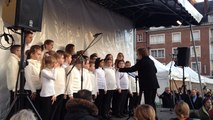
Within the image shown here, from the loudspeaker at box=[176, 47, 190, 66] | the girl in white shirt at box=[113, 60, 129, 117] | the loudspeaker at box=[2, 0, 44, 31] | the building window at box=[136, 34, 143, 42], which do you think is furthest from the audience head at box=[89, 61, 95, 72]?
the building window at box=[136, 34, 143, 42]

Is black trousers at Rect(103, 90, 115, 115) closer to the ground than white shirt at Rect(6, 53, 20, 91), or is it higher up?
closer to the ground

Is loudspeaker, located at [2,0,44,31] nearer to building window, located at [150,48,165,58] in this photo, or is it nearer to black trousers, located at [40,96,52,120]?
black trousers, located at [40,96,52,120]

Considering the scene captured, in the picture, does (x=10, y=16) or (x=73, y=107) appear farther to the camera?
(x=10, y=16)

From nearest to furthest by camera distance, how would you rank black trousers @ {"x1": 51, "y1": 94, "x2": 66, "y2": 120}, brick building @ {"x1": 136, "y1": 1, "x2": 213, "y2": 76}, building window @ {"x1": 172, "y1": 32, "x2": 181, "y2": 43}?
black trousers @ {"x1": 51, "y1": 94, "x2": 66, "y2": 120}, brick building @ {"x1": 136, "y1": 1, "x2": 213, "y2": 76}, building window @ {"x1": 172, "y1": 32, "x2": 181, "y2": 43}

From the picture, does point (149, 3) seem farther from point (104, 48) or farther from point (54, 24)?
point (54, 24)

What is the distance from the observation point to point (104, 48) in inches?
399

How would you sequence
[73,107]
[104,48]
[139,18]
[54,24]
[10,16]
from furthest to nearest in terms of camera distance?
[139,18] < [104,48] < [54,24] < [10,16] < [73,107]

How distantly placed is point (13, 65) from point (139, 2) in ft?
17.1

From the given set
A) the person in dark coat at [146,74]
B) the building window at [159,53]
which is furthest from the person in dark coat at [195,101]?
the building window at [159,53]

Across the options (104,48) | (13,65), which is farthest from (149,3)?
(13,65)

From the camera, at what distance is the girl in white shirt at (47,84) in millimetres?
5383

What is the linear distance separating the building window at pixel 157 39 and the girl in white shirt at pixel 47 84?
164ft

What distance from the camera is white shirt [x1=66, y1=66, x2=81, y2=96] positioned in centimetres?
600

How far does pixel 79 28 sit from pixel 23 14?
4318mm
